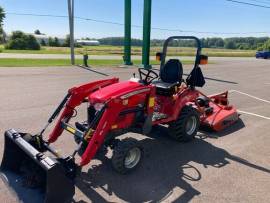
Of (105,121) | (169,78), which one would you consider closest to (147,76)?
(169,78)

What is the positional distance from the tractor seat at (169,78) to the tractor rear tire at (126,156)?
1507mm

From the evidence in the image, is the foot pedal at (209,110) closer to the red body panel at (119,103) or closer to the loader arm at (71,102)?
the red body panel at (119,103)

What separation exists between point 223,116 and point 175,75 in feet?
5.34

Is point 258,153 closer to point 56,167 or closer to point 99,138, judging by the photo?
point 99,138

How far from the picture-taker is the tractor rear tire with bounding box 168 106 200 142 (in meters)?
5.55

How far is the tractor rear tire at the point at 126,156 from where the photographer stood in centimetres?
412

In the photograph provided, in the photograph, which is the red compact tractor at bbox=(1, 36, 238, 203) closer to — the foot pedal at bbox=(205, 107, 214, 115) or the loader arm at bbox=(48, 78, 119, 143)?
the loader arm at bbox=(48, 78, 119, 143)

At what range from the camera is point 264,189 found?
163 inches

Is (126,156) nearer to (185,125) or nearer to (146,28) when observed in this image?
(185,125)

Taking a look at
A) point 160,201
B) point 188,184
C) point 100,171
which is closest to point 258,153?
point 188,184

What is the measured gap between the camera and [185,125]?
18.3 feet

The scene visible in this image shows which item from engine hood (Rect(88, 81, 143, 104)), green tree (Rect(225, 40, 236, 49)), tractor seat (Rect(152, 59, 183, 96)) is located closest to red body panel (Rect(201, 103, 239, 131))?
tractor seat (Rect(152, 59, 183, 96))

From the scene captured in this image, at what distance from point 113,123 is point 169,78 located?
2.07 metres

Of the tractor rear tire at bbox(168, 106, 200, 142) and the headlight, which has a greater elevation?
the headlight
